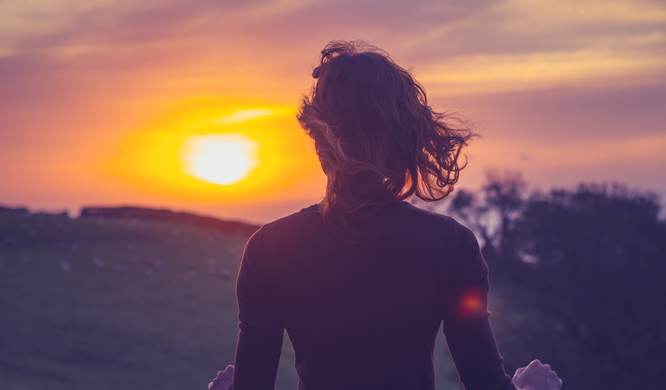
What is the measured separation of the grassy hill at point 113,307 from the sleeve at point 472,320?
9.60 m

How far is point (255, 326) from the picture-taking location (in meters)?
2.01

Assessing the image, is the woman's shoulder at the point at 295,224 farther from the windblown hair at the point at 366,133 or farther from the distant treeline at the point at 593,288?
the distant treeline at the point at 593,288

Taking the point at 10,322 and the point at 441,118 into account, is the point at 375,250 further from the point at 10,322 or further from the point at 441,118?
the point at 10,322

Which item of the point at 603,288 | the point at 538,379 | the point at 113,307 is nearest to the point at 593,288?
the point at 603,288

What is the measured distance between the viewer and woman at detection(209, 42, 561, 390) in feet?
5.97

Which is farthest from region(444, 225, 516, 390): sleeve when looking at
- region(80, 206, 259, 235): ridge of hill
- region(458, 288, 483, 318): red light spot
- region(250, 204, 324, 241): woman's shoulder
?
region(80, 206, 259, 235): ridge of hill

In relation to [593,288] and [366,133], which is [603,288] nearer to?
[593,288]

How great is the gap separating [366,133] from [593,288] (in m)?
16.3

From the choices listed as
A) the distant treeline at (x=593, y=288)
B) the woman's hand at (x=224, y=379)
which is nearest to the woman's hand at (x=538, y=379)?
the woman's hand at (x=224, y=379)

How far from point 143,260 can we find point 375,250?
1605 cm

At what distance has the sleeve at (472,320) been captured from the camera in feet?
5.97

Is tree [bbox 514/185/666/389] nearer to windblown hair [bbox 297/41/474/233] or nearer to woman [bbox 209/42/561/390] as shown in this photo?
woman [bbox 209/42/561/390]

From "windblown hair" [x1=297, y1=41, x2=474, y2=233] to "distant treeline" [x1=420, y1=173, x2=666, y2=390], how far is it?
631 inches

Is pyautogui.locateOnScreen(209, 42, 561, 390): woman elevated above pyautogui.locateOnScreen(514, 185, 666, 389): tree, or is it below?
above
